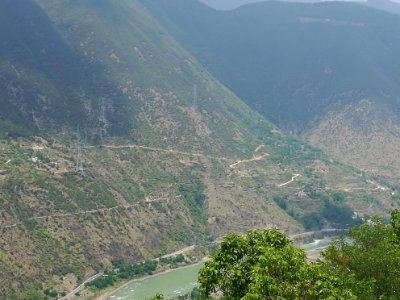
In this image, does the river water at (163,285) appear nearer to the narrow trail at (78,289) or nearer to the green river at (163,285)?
the green river at (163,285)

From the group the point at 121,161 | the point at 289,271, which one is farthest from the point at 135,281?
A: the point at 289,271

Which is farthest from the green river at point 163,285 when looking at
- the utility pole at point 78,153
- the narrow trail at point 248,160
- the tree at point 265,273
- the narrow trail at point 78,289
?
the tree at point 265,273

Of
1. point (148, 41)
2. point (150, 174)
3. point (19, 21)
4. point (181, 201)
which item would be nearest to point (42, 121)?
point (150, 174)

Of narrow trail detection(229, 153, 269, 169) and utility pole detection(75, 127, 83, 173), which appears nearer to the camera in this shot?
utility pole detection(75, 127, 83, 173)

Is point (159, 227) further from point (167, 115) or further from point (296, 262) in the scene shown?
point (296, 262)

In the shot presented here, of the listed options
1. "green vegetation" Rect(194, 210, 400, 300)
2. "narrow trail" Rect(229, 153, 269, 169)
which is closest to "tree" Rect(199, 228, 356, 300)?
"green vegetation" Rect(194, 210, 400, 300)

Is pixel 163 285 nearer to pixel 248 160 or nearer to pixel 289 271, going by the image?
pixel 248 160

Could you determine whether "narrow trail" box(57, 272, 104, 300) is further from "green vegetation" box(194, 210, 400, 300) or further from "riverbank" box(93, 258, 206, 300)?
"green vegetation" box(194, 210, 400, 300)
